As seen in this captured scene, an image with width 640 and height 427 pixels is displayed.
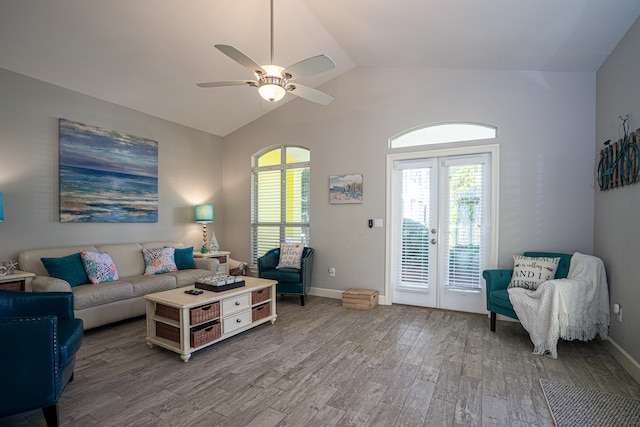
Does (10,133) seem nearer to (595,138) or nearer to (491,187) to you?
(491,187)

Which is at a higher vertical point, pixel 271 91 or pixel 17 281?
pixel 271 91

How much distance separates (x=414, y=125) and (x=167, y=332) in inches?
→ 155

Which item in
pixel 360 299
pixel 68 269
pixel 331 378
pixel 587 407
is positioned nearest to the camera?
pixel 587 407

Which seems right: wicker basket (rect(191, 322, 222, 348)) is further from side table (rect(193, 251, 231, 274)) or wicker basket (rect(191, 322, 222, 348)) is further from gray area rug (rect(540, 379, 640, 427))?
gray area rug (rect(540, 379, 640, 427))

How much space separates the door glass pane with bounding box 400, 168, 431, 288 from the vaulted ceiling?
5.03 ft

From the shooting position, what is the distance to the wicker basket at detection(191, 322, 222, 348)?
9.80 feet

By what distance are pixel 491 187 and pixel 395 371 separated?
→ 2.65 meters

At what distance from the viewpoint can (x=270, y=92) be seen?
2855mm

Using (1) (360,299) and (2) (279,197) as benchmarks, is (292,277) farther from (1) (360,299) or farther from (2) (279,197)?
(2) (279,197)

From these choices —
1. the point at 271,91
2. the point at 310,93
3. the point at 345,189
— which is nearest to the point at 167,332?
the point at 271,91

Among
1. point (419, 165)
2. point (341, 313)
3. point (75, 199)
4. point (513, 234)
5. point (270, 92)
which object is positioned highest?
point (270, 92)

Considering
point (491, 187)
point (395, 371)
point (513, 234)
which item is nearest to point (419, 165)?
point (491, 187)

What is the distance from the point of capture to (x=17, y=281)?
3354 millimetres

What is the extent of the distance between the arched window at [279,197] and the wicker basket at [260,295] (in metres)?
1.72
